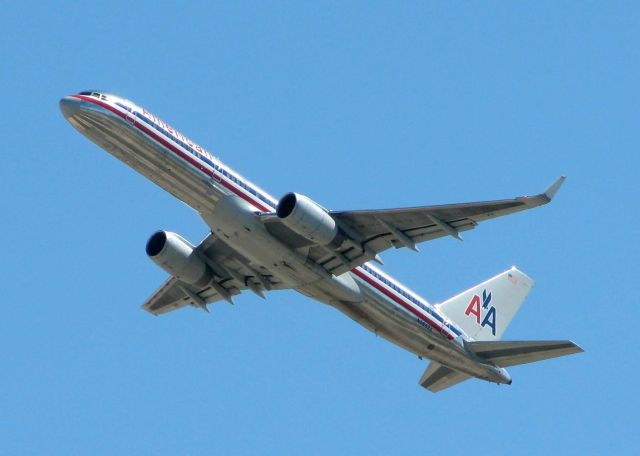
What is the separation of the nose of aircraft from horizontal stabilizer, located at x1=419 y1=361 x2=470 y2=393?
20.1 meters

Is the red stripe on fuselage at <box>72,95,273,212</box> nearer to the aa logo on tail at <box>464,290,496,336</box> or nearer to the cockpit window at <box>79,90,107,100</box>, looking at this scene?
the cockpit window at <box>79,90,107,100</box>

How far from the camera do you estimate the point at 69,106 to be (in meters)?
50.3

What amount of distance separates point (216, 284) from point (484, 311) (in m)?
13.0

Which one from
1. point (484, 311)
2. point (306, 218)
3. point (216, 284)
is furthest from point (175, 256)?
point (484, 311)

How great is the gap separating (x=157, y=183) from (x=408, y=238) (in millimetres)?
10105

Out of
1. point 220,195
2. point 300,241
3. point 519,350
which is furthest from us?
point 519,350

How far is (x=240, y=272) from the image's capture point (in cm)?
5744

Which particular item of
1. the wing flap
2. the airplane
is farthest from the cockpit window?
the wing flap

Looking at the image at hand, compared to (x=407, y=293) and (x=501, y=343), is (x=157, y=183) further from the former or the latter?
(x=501, y=343)

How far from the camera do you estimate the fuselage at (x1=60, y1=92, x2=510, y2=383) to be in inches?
1976

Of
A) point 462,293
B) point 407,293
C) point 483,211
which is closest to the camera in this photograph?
point 483,211

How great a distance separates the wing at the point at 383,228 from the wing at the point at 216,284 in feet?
16.4

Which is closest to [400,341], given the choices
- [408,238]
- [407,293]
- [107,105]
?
[407,293]

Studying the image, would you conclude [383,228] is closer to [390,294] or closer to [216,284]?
[390,294]
